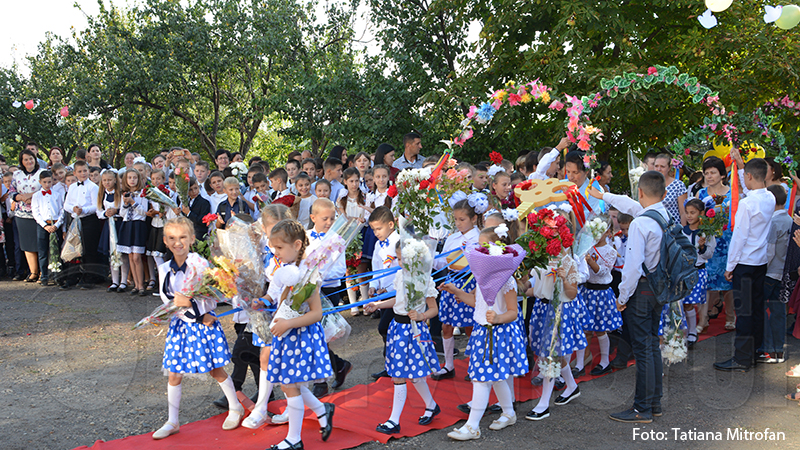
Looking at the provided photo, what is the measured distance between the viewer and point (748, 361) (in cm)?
620

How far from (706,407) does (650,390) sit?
657mm

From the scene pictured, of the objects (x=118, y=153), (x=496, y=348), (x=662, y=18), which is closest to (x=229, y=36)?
(x=118, y=153)

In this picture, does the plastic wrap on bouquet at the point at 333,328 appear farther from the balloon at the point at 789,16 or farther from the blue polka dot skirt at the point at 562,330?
the balloon at the point at 789,16

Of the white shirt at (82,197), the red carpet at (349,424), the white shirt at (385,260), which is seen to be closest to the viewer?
the red carpet at (349,424)

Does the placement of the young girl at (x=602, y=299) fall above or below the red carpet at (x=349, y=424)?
above

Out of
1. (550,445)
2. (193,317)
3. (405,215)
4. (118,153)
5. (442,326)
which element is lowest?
(550,445)

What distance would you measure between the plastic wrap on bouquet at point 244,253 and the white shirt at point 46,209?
7.10m

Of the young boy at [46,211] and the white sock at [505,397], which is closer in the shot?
the white sock at [505,397]

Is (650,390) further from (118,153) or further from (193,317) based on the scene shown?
(118,153)

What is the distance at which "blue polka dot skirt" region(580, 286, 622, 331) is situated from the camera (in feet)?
20.1

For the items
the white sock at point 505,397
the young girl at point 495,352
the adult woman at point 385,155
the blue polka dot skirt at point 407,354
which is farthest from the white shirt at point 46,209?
the white sock at point 505,397

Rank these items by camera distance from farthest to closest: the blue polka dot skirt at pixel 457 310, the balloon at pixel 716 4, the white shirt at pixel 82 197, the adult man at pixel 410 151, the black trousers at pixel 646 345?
the white shirt at pixel 82 197 < the adult man at pixel 410 151 < the balloon at pixel 716 4 < the blue polka dot skirt at pixel 457 310 < the black trousers at pixel 646 345

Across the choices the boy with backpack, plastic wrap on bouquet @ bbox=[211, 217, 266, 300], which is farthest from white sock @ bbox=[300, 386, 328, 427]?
the boy with backpack

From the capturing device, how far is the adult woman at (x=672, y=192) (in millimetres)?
7715
